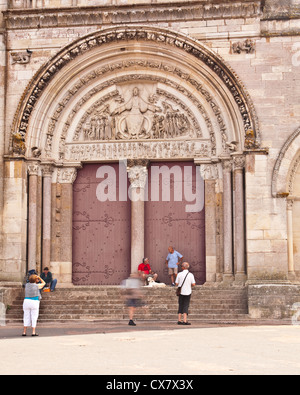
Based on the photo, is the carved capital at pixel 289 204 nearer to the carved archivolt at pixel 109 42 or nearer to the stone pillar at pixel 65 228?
the carved archivolt at pixel 109 42

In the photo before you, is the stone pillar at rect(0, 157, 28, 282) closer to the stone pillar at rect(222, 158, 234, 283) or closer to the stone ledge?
the stone pillar at rect(222, 158, 234, 283)

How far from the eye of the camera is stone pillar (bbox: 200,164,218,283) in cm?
2064

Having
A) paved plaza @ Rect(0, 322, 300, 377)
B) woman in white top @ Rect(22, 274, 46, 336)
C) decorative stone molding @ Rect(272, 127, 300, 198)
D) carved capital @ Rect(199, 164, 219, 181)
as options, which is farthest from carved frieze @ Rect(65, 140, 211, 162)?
woman in white top @ Rect(22, 274, 46, 336)

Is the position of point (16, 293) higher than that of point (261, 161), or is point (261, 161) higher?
point (261, 161)

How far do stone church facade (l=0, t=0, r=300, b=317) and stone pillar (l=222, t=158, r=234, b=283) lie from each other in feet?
0.10

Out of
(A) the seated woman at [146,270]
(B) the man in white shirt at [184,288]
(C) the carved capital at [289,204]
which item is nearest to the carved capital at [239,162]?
(C) the carved capital at [289,204]

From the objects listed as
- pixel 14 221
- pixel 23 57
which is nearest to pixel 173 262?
pixel 14 221

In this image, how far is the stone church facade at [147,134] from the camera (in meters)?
20.0

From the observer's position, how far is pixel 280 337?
42.1 ft

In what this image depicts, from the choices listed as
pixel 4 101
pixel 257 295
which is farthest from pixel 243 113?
pixel 4 101

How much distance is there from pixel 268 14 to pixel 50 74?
647 centimetres

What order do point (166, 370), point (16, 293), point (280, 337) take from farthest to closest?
1. point (16, 293)
2. point (280, 337)
3. point (166, 370)

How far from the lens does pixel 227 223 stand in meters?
20.3

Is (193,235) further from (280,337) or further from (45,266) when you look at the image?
(280,337)
